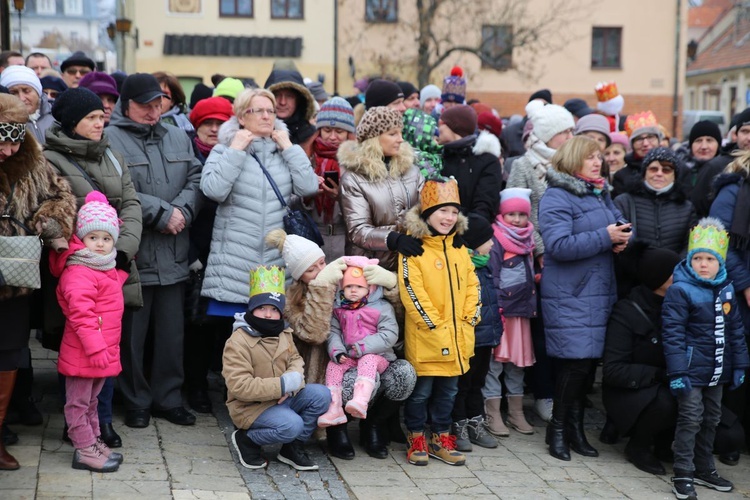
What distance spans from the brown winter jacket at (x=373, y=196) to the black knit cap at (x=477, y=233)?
0.44m

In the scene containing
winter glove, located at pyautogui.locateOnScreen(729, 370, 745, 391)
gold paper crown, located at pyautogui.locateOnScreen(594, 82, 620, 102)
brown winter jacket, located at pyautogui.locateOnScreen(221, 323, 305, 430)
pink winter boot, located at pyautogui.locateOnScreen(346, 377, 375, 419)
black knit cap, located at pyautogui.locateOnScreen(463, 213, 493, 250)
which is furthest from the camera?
gold paper crown, located at pyautogui.locateOnScreen(594, 82, 620, 102)

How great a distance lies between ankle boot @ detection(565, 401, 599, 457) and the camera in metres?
A: 6.80

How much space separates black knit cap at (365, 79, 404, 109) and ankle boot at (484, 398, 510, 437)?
2.51 m

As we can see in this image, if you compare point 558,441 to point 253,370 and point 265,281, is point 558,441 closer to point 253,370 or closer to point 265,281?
point 253,370

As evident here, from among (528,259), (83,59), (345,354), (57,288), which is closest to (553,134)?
(528,259)

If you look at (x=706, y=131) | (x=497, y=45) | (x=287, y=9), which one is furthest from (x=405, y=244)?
(x=497, y=45)

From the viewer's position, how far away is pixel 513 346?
23.2 ft

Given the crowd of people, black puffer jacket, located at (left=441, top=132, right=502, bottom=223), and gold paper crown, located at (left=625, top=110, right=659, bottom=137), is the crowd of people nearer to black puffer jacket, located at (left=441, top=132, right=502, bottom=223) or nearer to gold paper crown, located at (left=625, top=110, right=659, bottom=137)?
black puffer jacket, located at (left=441, top=132, right=502, bottom=223)

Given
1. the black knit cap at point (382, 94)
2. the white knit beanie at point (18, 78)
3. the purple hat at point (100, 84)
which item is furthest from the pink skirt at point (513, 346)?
the white knit beanie at point (18, 78)

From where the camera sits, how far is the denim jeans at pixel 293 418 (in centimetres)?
584

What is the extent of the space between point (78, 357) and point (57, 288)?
1.34ft

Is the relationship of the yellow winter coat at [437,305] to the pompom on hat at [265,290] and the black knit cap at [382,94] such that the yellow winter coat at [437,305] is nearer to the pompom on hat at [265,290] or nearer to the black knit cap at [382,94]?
the pompom on hat at [265,290]

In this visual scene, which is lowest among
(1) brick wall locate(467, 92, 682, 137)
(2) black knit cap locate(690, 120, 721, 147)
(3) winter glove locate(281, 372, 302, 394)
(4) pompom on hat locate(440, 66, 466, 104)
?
(3) winter glove locate(281, 372, 302, 394)

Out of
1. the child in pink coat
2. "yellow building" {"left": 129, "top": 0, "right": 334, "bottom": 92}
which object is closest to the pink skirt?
the child in pink coat
